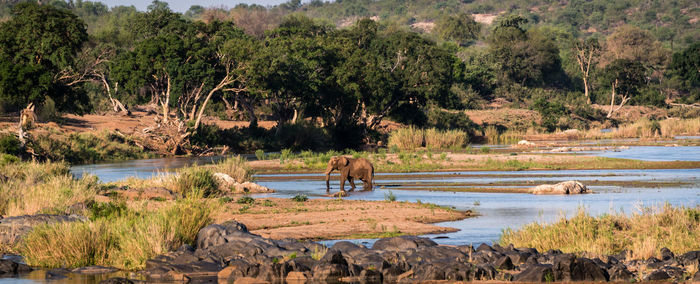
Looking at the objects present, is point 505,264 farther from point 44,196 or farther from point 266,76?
point 266,76

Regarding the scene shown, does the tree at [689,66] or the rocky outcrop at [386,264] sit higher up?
the tree at [689,66]

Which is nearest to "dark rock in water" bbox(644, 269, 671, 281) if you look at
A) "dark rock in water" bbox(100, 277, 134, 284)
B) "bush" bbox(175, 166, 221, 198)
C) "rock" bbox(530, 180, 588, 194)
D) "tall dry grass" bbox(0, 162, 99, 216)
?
"dark rock in water" bbox(100, 277, 134, 284)

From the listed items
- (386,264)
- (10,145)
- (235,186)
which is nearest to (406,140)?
(10,145)

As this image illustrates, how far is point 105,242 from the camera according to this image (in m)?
18.5

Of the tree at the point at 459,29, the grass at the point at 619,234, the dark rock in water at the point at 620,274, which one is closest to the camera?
the dark rock in water at the point at 620,274

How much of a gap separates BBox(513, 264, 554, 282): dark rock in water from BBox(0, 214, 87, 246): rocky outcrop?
10.1 meters

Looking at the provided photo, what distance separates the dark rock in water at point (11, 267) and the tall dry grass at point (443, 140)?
50.6m

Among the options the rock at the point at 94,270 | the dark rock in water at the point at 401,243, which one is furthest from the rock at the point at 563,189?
the rock at the point at 94,270

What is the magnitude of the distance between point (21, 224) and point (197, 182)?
393 inches

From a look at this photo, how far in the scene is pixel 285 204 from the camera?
92.6 feet

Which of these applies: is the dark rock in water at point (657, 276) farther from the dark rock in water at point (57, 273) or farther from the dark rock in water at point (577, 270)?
the dark rock in water at point (57, 273)

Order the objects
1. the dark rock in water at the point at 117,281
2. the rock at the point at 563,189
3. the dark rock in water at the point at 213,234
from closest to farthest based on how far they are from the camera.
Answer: the dark rock in water at the point at 117,281
the dark rock in water at the point at 213,234
the rock at the point at 563,189

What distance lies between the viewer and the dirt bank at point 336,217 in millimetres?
22438

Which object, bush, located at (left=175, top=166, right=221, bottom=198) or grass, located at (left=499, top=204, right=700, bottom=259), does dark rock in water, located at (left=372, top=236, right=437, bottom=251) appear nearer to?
grass, located at (left=499, top=204, right=700, bottom=259)
